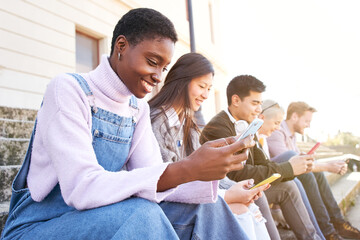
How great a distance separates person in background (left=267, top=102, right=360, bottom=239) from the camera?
129 inches

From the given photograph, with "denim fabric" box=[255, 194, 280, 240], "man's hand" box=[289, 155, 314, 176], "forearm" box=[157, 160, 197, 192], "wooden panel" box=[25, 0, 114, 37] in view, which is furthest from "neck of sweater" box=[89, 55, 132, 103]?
"wooden panel" box=[25, 0, 114, 37]

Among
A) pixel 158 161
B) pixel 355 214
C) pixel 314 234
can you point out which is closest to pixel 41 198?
pixel 158 161

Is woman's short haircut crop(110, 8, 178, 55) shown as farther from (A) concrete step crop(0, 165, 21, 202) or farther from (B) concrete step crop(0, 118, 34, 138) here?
(B) concrete step crop(0, 118, 34, 138)

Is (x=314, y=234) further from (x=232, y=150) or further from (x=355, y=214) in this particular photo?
(x=355, y=214)

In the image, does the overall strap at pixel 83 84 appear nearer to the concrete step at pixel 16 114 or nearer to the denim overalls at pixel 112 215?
the denim overalls at pixel 112 215

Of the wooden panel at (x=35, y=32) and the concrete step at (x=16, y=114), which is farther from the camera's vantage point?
the wooden panel at (x=35, y=32)

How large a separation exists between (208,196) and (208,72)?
143 centimetres

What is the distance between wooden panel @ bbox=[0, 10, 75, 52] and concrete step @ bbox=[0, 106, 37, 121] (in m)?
2.38

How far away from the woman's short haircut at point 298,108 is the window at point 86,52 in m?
4.33

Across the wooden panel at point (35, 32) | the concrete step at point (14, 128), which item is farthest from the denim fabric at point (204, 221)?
the wooden panel at point (35, 32)

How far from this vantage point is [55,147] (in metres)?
1.08

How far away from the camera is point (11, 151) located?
2.58 meters

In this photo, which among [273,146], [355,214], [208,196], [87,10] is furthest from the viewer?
[87,10]

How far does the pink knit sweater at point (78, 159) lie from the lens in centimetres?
103
